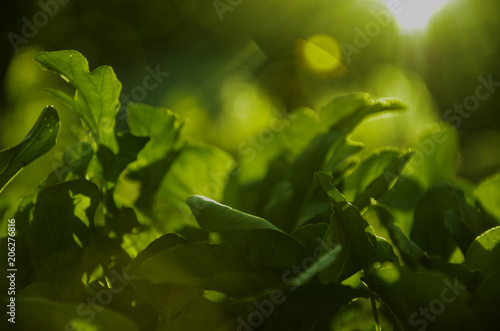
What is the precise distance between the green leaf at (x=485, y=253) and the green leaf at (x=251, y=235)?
121 mm

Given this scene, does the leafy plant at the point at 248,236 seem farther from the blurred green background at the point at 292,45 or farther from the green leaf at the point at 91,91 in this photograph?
the blurred green background at the point at 292,45

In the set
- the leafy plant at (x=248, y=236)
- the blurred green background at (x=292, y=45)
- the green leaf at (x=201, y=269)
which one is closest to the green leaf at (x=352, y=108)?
the leafy plant at (x=248, y=236)

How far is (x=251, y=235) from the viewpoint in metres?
0.37

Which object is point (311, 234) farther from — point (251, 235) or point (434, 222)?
point (434, 222)

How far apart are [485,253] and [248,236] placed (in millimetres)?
172

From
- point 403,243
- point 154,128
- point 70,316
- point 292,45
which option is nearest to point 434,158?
point 403,243

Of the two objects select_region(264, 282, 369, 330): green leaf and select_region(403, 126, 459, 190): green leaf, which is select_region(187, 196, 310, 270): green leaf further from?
select_region(403, 126, 459, 190): green leaf

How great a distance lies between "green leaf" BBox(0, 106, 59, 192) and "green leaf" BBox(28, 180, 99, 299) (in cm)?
3

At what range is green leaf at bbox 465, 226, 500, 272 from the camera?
36 cm

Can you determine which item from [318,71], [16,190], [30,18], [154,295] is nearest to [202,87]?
[318,71]

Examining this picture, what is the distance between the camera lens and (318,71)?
12.6ft

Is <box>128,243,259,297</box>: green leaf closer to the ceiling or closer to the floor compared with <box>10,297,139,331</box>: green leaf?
closer to the ceiling

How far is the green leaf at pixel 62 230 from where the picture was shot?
1.27ft

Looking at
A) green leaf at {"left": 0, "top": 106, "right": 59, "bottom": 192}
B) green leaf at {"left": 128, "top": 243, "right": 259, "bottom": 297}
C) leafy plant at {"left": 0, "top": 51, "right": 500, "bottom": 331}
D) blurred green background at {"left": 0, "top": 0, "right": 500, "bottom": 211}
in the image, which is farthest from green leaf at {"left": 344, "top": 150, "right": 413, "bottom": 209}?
blurred green background at {"left": 0, "top": 0, "right": 500, "bottom": 211}
